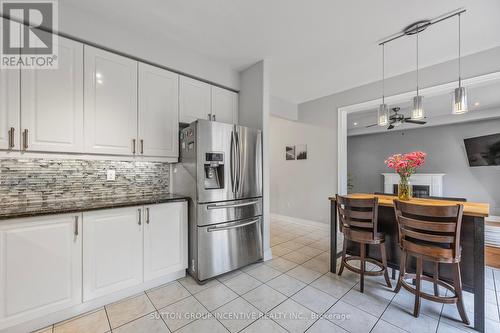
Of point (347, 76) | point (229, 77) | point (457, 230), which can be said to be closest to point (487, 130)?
point (347, 76)

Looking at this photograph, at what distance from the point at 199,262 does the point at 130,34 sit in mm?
2652

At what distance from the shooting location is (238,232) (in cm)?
255

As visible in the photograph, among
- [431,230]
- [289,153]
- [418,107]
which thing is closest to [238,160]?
[431,230]

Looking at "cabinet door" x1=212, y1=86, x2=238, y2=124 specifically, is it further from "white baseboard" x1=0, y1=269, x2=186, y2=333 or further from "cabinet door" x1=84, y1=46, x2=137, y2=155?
"white baseboard" x1=0, y1=269, x2=186, y2=333

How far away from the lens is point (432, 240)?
1.69 meters

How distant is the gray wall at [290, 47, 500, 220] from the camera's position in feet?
8.80

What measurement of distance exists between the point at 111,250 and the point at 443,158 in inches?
312

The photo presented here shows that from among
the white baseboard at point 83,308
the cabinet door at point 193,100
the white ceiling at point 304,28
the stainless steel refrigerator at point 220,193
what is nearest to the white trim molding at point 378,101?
the white ceiling at point 304,28

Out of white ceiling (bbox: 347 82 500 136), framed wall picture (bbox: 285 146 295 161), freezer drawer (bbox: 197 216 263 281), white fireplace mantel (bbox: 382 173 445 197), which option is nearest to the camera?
freezer drawer (bbox: 197 216 263 281)

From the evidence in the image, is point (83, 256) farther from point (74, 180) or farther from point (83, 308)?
point (74, 180)

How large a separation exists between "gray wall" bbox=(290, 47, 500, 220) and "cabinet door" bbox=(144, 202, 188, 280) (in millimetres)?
3000

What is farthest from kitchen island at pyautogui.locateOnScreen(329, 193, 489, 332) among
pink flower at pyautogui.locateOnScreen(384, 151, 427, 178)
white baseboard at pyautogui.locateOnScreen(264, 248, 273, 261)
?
white baseboard at pyautogui.locateOnScreen(264, 248, 273, 261)

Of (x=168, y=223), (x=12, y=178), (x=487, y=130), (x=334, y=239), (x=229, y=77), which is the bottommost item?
(x=334, y=239)

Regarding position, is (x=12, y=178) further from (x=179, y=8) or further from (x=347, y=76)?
(x=347, y=76)
